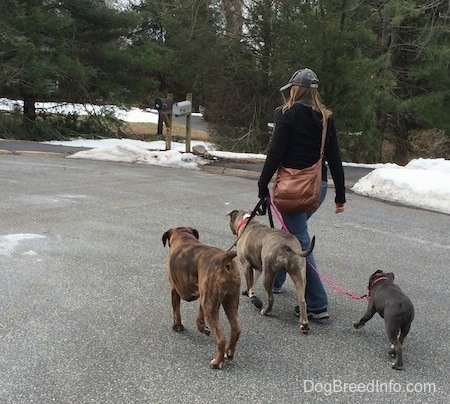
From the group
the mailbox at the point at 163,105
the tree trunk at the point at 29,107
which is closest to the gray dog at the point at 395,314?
the mailbox at the point at 163,105

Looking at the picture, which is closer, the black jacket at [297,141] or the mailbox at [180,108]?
the black jacket at [297,141]

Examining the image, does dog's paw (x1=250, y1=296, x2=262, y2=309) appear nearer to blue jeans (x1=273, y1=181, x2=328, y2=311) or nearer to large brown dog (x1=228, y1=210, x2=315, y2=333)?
large brown dog (x1=228, y1=210, x2=315, y2=333)

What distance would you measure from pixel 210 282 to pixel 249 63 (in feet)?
47.4

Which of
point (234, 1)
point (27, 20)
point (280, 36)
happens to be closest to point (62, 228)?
point (280, 36)

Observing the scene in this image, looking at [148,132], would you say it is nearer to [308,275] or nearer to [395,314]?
[308,275]

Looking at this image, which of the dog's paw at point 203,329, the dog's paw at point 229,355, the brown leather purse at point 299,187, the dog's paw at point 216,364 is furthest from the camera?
the brown leather purse at point 299,187

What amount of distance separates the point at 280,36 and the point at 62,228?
11296mm

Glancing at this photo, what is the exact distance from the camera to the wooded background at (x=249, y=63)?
48.6ft

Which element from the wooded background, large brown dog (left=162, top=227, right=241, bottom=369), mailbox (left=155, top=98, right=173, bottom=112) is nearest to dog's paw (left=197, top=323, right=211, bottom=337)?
large brown dog (left=162, top=227, right=241, bottom=369)

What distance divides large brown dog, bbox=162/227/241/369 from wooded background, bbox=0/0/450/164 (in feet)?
39.6

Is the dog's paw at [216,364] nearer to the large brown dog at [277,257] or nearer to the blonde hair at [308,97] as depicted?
the large brown dog at [277,257]

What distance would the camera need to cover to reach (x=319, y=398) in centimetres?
303

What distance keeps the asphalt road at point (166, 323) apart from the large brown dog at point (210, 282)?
230 mm

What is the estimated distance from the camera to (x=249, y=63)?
1669 centimetres
